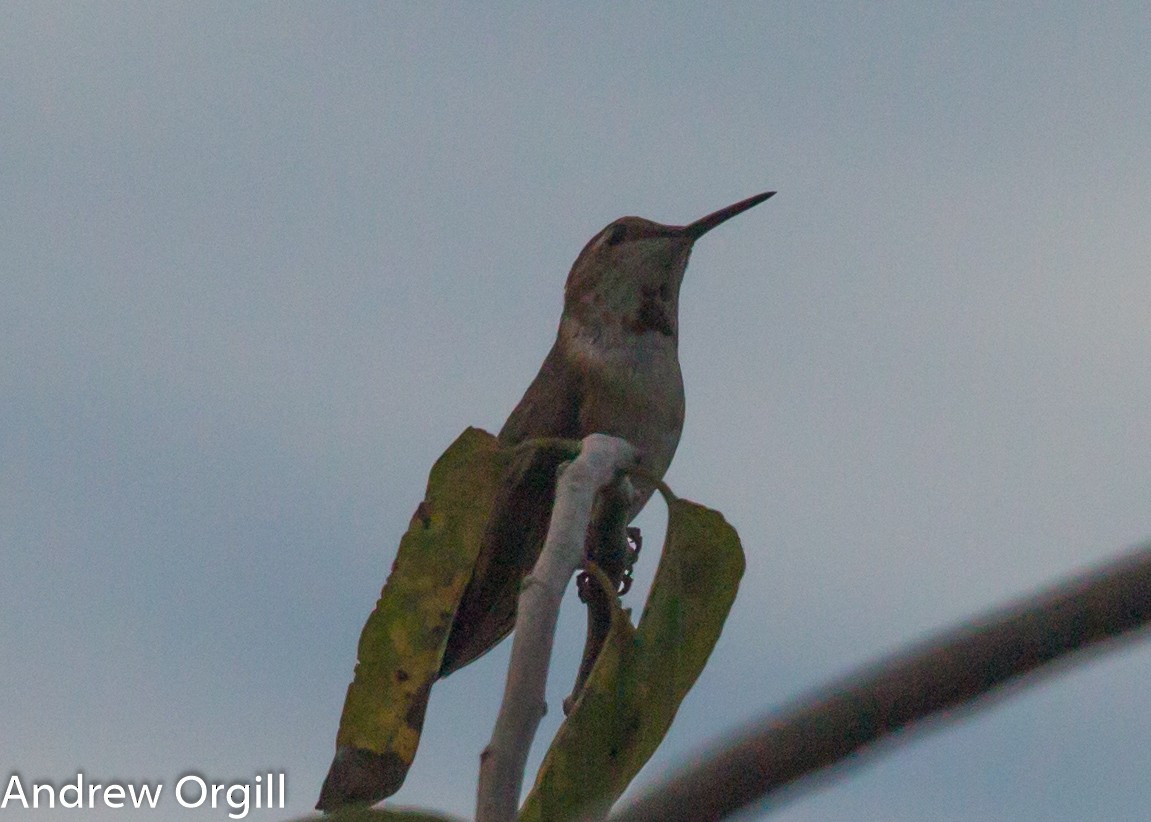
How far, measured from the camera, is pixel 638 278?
641 cm

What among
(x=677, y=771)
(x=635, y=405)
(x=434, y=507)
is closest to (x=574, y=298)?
(x=635, y=405)

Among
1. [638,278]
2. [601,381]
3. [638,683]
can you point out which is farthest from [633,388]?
[638,683]

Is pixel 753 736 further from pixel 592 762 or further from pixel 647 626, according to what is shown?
pixel 647 626

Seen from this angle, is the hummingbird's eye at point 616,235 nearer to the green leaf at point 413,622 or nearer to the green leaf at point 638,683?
the green leaf at point 413,622

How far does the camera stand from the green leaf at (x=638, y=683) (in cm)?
185

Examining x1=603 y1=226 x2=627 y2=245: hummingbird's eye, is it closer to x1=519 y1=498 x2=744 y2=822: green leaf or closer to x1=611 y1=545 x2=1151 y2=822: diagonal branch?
x1=519 y1=498 x2=744 y2=822: green leaf

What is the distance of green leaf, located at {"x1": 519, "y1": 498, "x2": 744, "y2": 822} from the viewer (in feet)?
6.08

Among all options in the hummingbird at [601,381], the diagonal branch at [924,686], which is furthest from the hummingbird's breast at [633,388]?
the diagonal branch at [924,686]

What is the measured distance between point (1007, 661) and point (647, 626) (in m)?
1.35

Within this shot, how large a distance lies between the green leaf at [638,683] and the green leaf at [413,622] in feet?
1.41

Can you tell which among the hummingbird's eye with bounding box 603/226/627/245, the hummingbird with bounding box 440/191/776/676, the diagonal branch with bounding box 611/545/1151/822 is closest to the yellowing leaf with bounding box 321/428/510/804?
the diagonal branch with bounding box 611/545/1151/822

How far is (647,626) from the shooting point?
2105 millimetres

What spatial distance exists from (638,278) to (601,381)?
2.22ft

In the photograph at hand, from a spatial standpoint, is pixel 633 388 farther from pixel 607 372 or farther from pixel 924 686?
pixel 924 686
